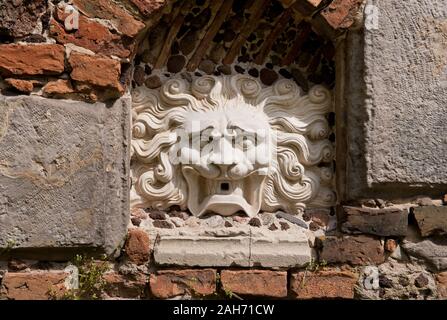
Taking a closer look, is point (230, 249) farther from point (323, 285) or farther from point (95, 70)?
point (95, 70)

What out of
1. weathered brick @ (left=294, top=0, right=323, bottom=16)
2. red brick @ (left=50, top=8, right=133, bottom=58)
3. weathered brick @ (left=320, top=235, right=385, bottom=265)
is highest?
weathered brick @ (left=294, top=0, right=323, bottom=16)

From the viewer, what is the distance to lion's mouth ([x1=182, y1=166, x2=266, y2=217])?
3.20 meters

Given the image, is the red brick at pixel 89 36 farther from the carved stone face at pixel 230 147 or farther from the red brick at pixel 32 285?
the red brick at pixel 32 285

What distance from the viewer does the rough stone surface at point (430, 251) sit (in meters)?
3.12

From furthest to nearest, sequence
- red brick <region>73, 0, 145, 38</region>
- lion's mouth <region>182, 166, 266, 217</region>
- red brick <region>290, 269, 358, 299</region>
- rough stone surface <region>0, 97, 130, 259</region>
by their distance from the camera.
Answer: lion's mouth <region>182, 166, 266, 217</region> < red brick <region>290, 269, 358, 299</region> < red brick <region>73, 0, 145, 38</region> < rough stone surface <region>0, 97, 130, 259</region>

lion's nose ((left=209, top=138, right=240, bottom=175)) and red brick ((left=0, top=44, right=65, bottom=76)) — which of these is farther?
lion's nose ((left=209, top=138, right=240, bottom=175))

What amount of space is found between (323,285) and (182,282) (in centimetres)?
64

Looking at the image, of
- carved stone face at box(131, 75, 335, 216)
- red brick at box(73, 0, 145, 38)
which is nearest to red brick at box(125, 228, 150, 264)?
carved stone face at box(131, 75, 335, 216)

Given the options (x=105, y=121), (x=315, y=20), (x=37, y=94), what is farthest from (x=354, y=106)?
(x=37, y=94)

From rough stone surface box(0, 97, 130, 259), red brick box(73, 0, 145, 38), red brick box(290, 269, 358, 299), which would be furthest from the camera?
red brick box(290, 269, 358, 299)

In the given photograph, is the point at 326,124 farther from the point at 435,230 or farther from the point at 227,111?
the point at 435,230

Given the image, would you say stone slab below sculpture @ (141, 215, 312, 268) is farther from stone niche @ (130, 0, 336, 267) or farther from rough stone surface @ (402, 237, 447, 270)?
rough stone surface @ (402, 237, 447, 270)

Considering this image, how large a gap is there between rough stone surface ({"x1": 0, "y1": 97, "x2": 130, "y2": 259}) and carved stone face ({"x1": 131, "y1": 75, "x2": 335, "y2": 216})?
268 mm

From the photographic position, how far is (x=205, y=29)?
10.7 ft
